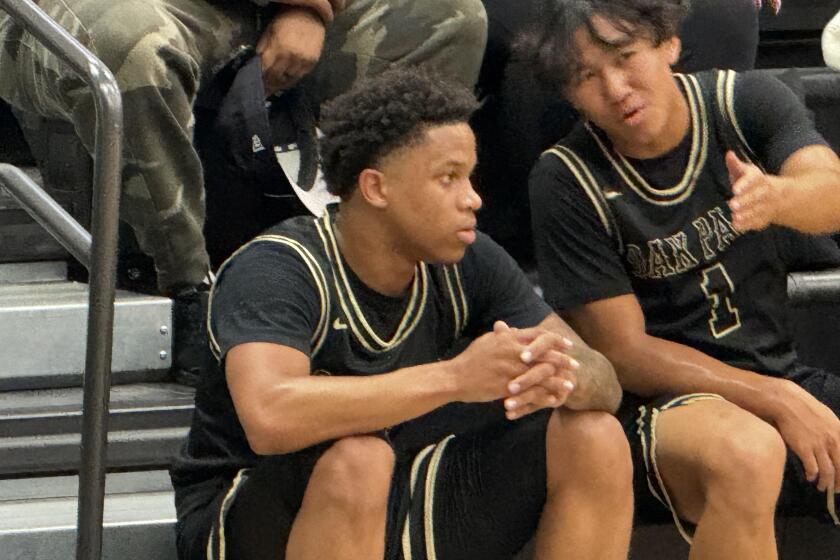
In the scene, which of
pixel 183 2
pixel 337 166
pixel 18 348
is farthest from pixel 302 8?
pixel 18 348

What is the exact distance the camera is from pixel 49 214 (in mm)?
2434

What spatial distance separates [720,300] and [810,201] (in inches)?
10.2

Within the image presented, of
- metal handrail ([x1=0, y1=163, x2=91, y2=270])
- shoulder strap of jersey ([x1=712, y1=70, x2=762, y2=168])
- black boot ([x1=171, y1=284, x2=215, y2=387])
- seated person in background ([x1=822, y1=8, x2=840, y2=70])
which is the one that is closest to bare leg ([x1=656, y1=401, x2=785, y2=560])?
shoulder strap of jersey ([x1=712, y1=70, x2=762, y2=168])

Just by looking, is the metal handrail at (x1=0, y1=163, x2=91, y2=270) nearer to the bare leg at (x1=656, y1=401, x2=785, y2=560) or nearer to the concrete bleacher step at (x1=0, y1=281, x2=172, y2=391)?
the concrete bleacher step at (x1=0, y1=281, x2=172, y2=391)

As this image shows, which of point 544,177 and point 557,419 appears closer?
point 557,419

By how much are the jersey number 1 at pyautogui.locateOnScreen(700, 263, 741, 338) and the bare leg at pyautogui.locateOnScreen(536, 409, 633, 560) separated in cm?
45

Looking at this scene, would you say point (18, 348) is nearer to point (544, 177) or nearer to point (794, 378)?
point (544, 177)

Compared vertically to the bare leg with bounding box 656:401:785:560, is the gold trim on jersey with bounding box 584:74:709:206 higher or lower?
higher

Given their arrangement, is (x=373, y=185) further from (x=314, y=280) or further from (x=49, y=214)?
(x=49, y=214)

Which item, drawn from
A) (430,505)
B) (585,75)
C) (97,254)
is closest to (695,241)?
(585,75)

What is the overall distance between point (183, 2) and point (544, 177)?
79 centimetres

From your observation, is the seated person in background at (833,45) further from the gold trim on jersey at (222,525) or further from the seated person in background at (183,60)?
the gold trim on jersey at (222,525)

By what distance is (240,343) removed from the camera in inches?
85.7

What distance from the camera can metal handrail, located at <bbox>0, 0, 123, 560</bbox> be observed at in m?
2.00
